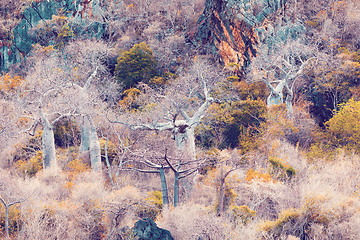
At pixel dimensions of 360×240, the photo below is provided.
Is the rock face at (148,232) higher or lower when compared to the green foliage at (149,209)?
higher

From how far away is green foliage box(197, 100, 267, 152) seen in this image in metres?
14.6

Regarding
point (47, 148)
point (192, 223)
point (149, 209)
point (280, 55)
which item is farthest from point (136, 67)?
point (192, 223)

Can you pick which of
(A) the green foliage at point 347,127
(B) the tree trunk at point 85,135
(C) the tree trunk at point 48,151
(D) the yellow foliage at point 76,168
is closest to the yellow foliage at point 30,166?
(C) the tree trunk at point 48,151

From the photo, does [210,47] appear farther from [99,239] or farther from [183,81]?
[99,239]

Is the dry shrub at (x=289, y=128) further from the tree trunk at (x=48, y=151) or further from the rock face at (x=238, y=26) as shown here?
the tree trunk at (x=48, y=151)

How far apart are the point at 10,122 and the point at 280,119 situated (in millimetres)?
11389

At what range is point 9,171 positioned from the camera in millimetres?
12164

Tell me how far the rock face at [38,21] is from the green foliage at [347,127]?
21.3m

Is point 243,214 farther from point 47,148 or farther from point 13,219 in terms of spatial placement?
point 47,148

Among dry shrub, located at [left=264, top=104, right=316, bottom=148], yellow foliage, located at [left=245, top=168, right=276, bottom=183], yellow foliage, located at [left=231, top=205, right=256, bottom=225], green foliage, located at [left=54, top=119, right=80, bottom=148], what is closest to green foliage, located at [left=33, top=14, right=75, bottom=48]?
green foliage, located at [left=54, top=119, right=80, bottom=148]

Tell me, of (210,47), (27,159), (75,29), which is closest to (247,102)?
(210,47)

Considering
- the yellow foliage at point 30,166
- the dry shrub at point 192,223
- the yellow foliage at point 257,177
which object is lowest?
the yellow foliage at point 30,166

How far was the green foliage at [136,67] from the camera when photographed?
20.4 metres

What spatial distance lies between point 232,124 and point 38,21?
22706 millimetres
